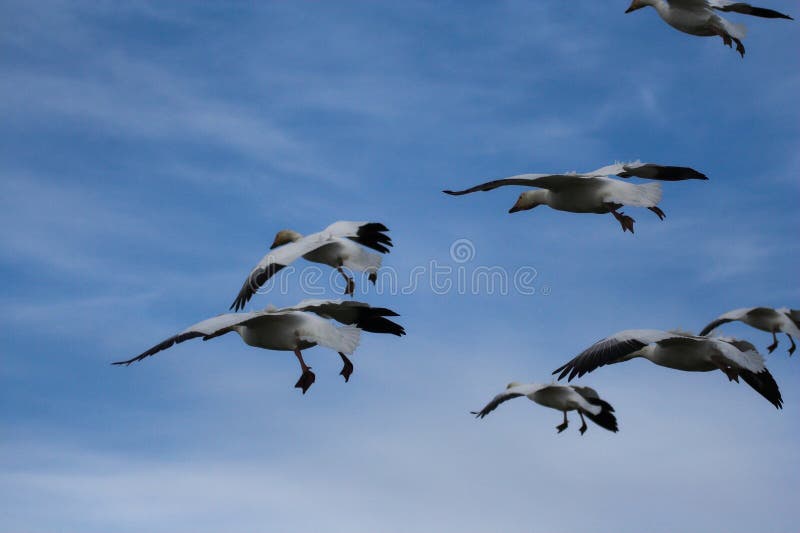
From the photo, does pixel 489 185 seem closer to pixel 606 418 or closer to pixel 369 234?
pixel 369 234

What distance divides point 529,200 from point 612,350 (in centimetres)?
302

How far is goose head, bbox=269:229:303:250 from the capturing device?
461 inches

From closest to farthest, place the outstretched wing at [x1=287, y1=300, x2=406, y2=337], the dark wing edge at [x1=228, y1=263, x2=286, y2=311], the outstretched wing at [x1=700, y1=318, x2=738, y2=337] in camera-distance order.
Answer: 1. the dark wing edge at [x1=228, y1=263, x2=286, y2=311]
2. the outstretched wing at [x1=287, y1=300, x2=406, y2=337]
3. the outstretched wing at [x1=700, y1=318, x2=738, y2=337]

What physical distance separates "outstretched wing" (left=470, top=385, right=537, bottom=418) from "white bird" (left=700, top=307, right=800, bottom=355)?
9.21ft

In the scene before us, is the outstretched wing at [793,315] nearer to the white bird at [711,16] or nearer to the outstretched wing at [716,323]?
the outstretched wing at [716,323]

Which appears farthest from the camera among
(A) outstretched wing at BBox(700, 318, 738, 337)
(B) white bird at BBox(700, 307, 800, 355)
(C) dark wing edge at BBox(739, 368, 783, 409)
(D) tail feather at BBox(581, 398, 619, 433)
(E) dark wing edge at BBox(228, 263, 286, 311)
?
(A) outstretched wing at BBox(700, 318, 738, 337)

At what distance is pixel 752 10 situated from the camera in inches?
497

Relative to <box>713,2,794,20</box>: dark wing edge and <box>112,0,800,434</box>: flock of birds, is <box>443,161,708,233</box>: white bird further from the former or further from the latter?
<box>713,2,794,20</box>: dark wing edge

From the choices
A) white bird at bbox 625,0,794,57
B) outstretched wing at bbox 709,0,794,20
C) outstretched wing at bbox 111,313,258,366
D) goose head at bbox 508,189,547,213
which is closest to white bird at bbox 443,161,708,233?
goose head at bbox 508,189,547,213

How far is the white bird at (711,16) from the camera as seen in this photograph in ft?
41.4

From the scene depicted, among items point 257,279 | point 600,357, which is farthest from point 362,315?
point 600,357

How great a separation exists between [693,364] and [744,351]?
675 mm

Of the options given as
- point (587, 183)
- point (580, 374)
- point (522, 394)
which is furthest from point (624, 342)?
point (587, 183)

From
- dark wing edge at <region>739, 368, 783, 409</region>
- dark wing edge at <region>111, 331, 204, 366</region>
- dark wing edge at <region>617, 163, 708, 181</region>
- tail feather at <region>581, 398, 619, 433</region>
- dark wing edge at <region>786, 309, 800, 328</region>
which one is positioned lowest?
tail feather at <region>581, 398, 619, 433</region>
